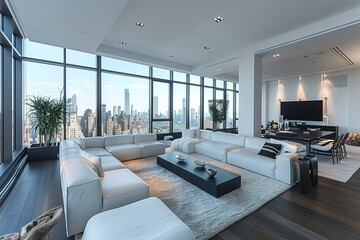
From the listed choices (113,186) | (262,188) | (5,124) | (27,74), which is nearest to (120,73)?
(27,74)

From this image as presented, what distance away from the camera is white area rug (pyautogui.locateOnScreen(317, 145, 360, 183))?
3728 millimetres

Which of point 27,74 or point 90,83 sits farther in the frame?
point 90,83

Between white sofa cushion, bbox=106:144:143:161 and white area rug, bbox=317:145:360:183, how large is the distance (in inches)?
178

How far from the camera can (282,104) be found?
9.70 meters

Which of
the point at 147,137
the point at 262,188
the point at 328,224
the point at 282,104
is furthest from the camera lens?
the point at 282,104

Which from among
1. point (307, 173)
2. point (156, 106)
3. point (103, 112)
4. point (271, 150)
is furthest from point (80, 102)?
point (307, 173)

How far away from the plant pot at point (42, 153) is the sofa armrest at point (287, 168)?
18.8ft

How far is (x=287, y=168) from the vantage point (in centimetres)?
324

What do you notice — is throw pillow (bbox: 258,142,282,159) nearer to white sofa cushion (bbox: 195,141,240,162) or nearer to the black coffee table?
white sofa cushion (bbox: 195,141,240,162)

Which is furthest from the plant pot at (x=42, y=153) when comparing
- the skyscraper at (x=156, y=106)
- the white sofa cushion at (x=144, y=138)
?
the skyscraper at (x=156, y=106)

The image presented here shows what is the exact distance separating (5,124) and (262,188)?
5.57 metres

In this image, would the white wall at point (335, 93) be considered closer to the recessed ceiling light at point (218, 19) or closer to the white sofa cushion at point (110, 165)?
the recessed ceiling light at point (218, 19)

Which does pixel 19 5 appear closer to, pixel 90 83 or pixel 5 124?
pixel 5 124

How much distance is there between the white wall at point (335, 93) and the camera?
740 centimetres
